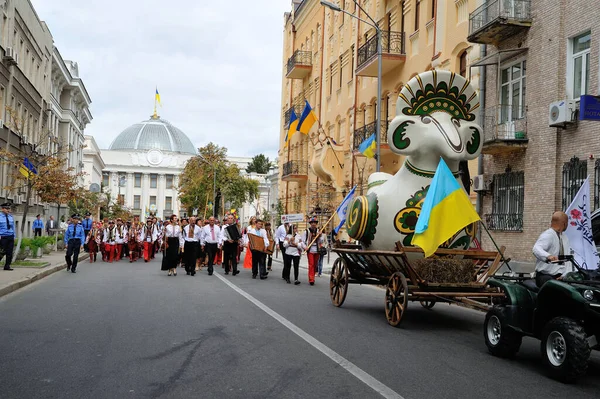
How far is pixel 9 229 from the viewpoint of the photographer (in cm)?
1738

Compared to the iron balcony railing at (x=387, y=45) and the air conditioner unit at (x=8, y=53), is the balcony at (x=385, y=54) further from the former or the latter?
the air conditioner unit at (x=8, y=53)

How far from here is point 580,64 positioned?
17219 mm

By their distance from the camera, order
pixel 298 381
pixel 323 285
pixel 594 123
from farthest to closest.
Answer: pixel 323 285 < pixel 594 123 < pixel 298 381

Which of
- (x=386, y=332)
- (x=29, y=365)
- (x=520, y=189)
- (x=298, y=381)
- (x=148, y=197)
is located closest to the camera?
(x=298, y=381)

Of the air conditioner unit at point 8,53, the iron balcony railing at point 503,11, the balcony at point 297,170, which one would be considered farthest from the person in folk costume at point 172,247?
the balcony at point 297,170

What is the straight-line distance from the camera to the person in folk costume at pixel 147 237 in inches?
1104

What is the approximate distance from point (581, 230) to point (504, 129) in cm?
1187

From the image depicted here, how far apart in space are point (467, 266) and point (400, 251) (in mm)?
982

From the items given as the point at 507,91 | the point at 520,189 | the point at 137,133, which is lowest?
the point at 520,189

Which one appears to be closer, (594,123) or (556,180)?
(594,123)

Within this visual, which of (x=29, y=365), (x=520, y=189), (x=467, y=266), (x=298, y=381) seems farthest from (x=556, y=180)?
(x=29, y=365)

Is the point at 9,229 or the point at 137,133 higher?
the point at 137,133

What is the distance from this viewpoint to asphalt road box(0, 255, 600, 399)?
6066mm

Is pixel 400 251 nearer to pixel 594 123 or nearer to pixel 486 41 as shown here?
pixel 594 123
